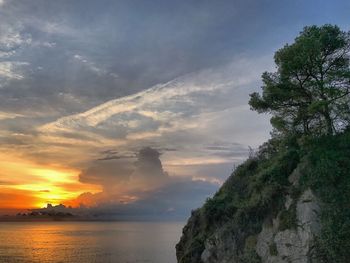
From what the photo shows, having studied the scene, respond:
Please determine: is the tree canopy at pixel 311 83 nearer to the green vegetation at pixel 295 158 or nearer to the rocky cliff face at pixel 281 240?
the green vegetation at pixel 295 158

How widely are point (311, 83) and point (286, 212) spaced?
41.5 feet

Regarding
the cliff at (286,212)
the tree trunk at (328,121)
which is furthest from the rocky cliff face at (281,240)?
the tree trunk at (328,121)

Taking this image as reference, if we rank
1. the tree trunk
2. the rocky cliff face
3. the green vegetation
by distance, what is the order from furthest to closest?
the tree trunk → the green vegetation → the rocky cliff face

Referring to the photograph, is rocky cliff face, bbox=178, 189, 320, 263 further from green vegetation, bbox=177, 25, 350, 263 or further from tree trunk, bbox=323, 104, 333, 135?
tree trunk, bbox=323, 104, 333, 135

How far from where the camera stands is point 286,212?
2989 centimetres

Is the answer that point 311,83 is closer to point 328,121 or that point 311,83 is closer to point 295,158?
point 328,121

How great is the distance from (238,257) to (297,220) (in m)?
6.33

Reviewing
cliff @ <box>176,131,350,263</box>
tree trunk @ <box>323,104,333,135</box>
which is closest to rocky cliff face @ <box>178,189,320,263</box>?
cliff @ <box>176,131,350,263</box>

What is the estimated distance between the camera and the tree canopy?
117 feet

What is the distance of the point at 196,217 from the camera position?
4153 cm

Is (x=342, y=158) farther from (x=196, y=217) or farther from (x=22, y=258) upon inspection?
(x=22, y=258)

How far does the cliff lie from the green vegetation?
0.07 metres

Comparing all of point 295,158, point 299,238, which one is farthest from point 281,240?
point 295,158

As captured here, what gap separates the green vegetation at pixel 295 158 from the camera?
2933cm
